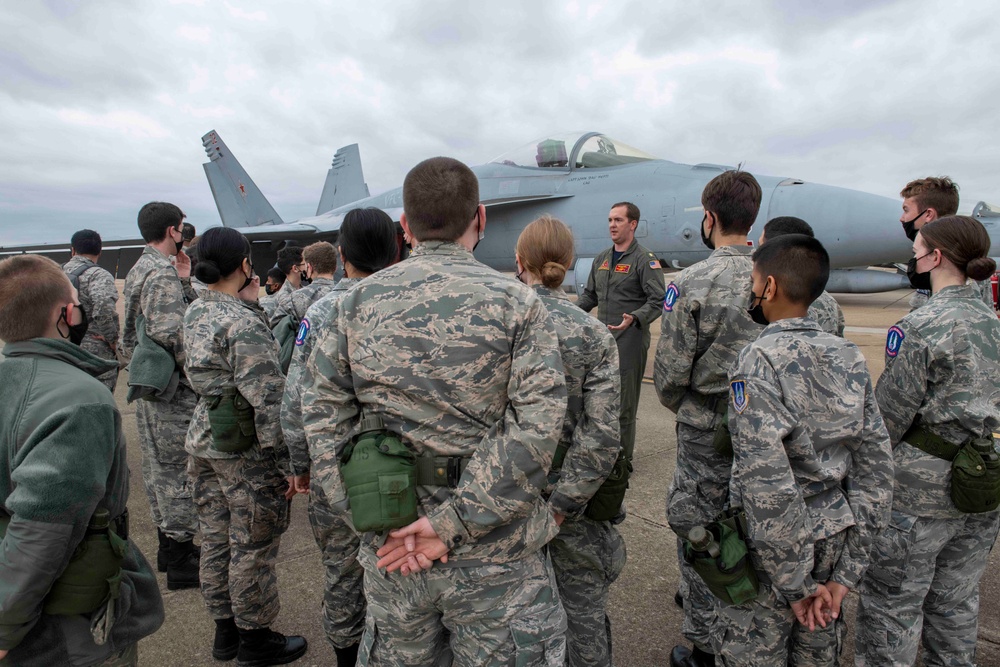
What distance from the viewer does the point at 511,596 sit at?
159cm

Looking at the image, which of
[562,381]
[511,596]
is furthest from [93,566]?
[562,381]

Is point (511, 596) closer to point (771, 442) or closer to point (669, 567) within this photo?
point (771, 442)

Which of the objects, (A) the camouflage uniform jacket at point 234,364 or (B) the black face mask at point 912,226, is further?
(B) the black face mask at point 912,226

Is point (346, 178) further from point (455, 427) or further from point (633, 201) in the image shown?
point (455, 427)

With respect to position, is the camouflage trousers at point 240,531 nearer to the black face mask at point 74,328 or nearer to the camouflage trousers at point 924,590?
the black face mask at point 74,328

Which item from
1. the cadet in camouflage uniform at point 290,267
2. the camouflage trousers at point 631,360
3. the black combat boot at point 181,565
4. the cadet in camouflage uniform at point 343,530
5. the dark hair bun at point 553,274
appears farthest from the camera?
the cadet in camouflage uniform at point 290,267

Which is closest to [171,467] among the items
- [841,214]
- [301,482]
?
[301,482]

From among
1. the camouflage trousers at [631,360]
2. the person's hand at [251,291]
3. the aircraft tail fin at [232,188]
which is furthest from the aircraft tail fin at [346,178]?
the person's hand at [251,291]

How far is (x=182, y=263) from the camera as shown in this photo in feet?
13.3

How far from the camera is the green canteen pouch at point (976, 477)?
2113 mm

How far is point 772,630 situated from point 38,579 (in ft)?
6.97

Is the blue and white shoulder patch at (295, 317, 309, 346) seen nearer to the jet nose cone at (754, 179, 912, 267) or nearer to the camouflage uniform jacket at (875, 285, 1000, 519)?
the camouflage uniform jacket at (875, 285, 1000, 519)

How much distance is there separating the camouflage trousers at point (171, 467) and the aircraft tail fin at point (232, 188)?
14.1 m

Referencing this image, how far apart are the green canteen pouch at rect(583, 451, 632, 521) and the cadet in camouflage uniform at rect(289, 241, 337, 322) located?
88.0 inches
